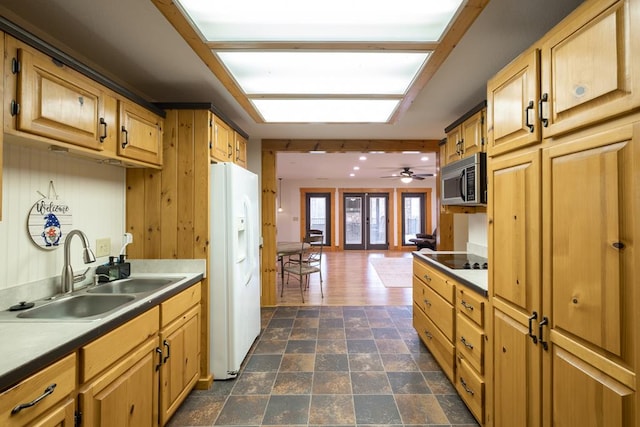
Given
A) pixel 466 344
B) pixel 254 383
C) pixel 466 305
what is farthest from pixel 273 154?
pixel 466 344

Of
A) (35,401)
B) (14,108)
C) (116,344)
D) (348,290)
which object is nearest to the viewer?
(35,401)

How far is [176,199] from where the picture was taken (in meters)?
2.17

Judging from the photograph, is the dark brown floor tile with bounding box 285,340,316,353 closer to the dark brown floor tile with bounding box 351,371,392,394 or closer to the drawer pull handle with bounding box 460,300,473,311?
the dark brown floor tile with bounding box 351,371,392,394

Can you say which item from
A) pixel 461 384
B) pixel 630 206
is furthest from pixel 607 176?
pixel 461 384

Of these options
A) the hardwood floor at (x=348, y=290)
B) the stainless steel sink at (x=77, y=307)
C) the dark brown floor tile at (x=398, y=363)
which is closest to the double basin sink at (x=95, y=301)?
the stainless steel sink at (x=77, y=307)

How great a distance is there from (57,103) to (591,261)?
2.26 m

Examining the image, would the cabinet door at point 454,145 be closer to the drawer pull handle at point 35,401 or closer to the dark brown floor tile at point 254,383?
the dark brown floor tile at point 254,383

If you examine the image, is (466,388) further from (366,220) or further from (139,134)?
(366,220)

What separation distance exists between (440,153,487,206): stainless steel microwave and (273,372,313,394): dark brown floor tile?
1.91 m

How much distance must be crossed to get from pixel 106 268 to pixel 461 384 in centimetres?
253

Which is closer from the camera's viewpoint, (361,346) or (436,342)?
(436,342)

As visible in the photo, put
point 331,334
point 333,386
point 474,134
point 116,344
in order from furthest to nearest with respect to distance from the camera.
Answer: point 331,334, point 474,134, point 333,386, point 116,344

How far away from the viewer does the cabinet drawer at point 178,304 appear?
1.66 m

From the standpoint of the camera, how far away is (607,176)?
886mm
